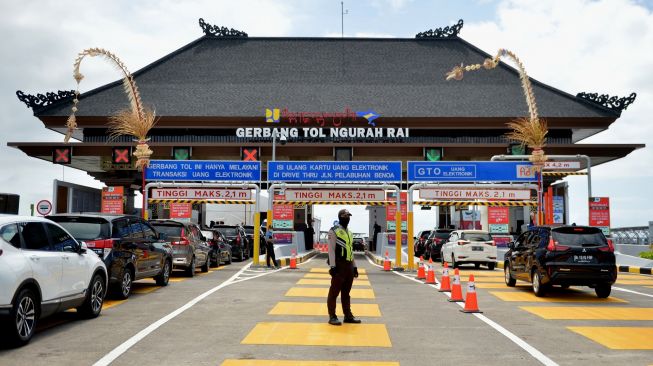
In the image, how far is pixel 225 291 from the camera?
14.8 m

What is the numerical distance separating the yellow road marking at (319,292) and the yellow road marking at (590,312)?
362 cm

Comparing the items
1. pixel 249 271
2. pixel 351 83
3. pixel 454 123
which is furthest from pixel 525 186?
pixel 351 83

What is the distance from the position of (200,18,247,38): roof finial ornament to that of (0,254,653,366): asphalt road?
148ft

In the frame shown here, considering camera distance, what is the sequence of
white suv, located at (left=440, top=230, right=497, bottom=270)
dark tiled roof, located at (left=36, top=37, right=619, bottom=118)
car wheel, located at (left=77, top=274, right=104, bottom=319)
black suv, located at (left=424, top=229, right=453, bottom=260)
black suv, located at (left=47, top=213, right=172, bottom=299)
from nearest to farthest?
car wheel, located at (left=77, top=274, right=104, bottom=319) < black suv, located at (left=47, top=213, right=172, bottom=299) < white suv, located at (left=440, top=230, right=497, bottom=270) < black suv, located at (left=424, top=229, right=453, bottom=260) < dark tiled roof, located at (left=36, top=37, right=619, bottom=118)

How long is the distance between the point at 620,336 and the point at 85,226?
9.57 m

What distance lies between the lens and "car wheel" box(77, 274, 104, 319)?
10164 mm

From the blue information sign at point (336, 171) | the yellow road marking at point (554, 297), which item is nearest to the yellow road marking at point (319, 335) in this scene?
the yellow road marking at point (554, 297)

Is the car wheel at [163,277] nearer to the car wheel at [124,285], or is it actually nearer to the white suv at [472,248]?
the car wheel at [124,285]

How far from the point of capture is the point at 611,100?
43.8m

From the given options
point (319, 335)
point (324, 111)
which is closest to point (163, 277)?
point (319, 335)

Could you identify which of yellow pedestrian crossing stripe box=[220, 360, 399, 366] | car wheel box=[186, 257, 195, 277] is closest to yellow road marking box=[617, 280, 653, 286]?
car wheel box=[186, 257, 195, 277]

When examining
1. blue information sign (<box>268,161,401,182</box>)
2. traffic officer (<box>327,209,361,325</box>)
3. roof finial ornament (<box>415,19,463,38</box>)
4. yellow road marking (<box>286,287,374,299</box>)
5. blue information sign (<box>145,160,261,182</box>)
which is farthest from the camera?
roof finial ornament (<box>415,19,463,38</box>)

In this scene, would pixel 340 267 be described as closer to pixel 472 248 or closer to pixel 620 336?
pixel 620 336

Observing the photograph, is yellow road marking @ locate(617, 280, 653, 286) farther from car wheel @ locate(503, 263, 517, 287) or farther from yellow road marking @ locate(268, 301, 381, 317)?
yellow road marking @ locate(268, 301, 381, 317)
